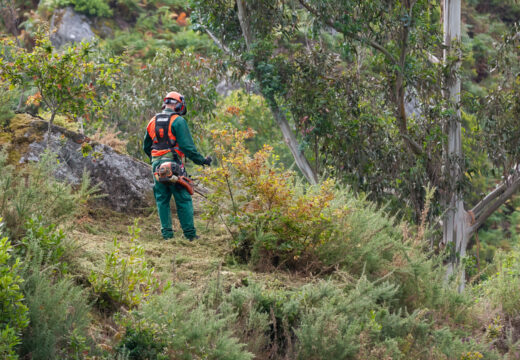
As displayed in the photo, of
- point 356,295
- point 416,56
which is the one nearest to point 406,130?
point 416,56

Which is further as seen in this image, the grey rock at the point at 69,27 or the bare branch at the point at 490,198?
the grey rock at the point at 69,27

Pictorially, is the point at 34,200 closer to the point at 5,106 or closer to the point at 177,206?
the point at 177,206

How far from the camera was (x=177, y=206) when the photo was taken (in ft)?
26.3

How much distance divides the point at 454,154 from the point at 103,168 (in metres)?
7.77

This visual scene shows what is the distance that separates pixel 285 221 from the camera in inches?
271

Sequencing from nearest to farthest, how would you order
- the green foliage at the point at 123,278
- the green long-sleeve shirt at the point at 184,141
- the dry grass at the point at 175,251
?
the green foliage at the point at 123,278 → the dry grass at the point at 175,251 → the green long-sleeve shirt at the point at 184,141

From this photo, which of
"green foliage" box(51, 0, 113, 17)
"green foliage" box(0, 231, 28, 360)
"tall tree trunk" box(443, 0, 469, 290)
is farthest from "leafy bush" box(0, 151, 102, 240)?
"green foliage" box(51, 0, 113, 17)

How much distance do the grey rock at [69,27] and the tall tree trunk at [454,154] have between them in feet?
70.5

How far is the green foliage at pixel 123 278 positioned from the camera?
484 centimetres

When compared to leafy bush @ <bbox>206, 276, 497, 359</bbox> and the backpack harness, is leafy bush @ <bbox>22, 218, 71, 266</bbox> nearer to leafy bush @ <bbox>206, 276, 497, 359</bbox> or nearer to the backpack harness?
leafy bush @ <bbox>206, 276, 497, 359</bbox>

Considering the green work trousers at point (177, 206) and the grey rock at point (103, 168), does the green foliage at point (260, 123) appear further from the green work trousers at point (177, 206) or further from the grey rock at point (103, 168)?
the green work trousers at point (177, 206)

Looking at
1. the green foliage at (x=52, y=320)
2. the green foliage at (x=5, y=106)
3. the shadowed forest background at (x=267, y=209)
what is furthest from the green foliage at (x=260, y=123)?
the green foliage at (x=52, y=320)

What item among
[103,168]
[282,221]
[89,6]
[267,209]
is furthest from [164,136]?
[89,6]

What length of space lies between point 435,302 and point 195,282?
2.61m
